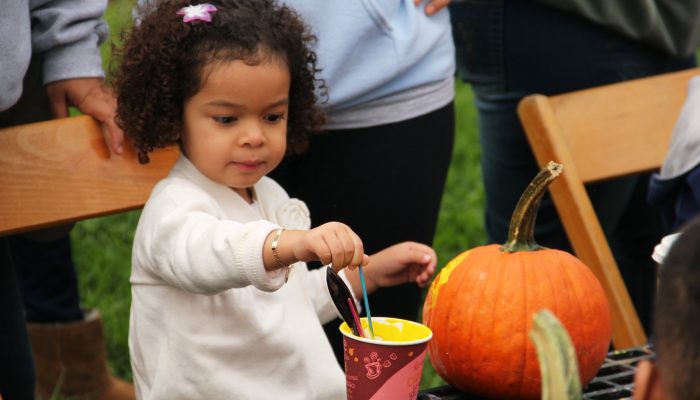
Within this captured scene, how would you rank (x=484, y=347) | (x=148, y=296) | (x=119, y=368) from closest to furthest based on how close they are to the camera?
(x=484, y=347) → (x=148, y=296) → (x=119, y=368)

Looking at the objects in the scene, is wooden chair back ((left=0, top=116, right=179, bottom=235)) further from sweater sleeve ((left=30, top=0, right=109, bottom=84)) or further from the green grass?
the green grass

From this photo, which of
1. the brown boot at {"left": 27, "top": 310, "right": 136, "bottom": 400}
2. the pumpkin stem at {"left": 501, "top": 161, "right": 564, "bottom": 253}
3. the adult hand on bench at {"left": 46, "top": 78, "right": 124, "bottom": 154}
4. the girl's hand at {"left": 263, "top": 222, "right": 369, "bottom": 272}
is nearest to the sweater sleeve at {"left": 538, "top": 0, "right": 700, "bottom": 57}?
the pumpkin stem at {"left": 501, "top": 161, "right": 564, "bottom": 253}

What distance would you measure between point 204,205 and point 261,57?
275 millimetres

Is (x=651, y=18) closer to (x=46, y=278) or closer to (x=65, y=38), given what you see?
(x=65, y=38)

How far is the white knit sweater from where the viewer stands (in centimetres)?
150

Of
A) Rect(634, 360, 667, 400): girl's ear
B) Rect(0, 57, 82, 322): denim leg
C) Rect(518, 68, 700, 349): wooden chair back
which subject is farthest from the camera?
Rect(0, 57, 82, 322): denim leg

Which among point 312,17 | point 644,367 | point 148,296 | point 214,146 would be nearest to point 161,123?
point 214,146

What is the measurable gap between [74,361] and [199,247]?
5.53 feet

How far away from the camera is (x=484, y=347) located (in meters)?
1.47

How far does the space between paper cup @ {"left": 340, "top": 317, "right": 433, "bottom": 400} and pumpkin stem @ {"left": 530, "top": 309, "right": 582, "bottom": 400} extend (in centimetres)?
27

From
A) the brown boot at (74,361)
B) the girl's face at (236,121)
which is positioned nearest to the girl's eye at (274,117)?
the girl's face at (236,121)

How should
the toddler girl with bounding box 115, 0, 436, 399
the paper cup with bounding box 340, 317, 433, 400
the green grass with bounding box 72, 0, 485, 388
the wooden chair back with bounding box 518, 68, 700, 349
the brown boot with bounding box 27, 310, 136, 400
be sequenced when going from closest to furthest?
the paper cup with bounding box 340, 317, 433, 400, the toddler girl with bounding box 115, 0, 436, 399, the wooden chair back with bounding box 518, 68, 700, 349, the brown boot with bounding box 27, 310, 136, 400, the green grass with bounding box 72, 0, 485, 388

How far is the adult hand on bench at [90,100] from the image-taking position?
179 cm

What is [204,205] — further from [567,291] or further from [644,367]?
[644,367]
